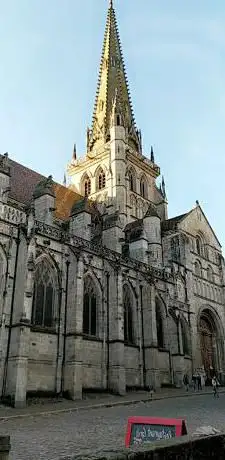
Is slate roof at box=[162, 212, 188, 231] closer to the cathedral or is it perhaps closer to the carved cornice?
the cathedral

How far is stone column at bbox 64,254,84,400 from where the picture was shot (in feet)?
62.5

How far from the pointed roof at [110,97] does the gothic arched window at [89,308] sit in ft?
76.5

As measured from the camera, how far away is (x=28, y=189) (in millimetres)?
29578

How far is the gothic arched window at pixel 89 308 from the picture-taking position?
22.2 m

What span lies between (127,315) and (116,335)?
2.90 meters

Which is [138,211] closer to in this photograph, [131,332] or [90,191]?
[90,191]

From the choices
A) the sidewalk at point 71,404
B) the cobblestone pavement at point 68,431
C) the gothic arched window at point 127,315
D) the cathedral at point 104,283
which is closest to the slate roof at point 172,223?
the cathedral at point 104,283

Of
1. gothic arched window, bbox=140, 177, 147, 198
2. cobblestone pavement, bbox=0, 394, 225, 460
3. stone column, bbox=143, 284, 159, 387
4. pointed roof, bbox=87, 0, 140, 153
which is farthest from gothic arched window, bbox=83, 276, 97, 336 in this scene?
pointed roof, bbox=87, 0, 140, 153

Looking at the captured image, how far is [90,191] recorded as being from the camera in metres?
42.2

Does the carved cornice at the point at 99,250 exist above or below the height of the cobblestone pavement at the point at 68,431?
above

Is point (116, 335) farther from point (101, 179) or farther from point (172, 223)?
point (101, 179)

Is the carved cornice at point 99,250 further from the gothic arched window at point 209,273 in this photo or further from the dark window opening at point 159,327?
the gothic arched window at point 209,273

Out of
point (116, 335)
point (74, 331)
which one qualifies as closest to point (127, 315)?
point (116, 335)

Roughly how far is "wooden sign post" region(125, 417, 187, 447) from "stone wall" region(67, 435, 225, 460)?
1423 mm
